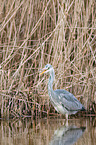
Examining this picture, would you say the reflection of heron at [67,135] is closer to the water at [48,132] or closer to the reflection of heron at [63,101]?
the water at [48,132]

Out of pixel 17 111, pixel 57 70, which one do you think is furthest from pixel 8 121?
pixel 57 70

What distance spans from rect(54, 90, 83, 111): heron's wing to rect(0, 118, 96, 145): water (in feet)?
0.83

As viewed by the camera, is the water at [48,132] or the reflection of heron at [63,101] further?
the reflection of heron at [63,101]

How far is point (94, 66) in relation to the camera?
812cm

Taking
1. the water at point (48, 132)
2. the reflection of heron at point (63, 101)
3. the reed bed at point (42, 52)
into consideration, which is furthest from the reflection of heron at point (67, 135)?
the reed bed at point (42, 52)

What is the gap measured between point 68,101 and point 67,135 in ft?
5.22

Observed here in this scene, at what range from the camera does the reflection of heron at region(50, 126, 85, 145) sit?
210 inches

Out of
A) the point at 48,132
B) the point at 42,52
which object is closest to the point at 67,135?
the point at 48,132

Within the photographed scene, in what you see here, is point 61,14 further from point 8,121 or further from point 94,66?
point 8,121

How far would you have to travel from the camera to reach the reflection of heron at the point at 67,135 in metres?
5.32

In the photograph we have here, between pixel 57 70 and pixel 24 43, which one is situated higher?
pixel 24 43

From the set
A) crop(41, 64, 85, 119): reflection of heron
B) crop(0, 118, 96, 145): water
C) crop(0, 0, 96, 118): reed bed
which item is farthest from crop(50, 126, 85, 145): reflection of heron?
crop(0, 0, 96, 118): reed bed

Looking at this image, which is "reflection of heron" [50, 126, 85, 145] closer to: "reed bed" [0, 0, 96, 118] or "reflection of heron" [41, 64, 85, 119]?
"reflection of heron" [41, 64, 85, 119]

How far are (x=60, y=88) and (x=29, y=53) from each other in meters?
0.99
